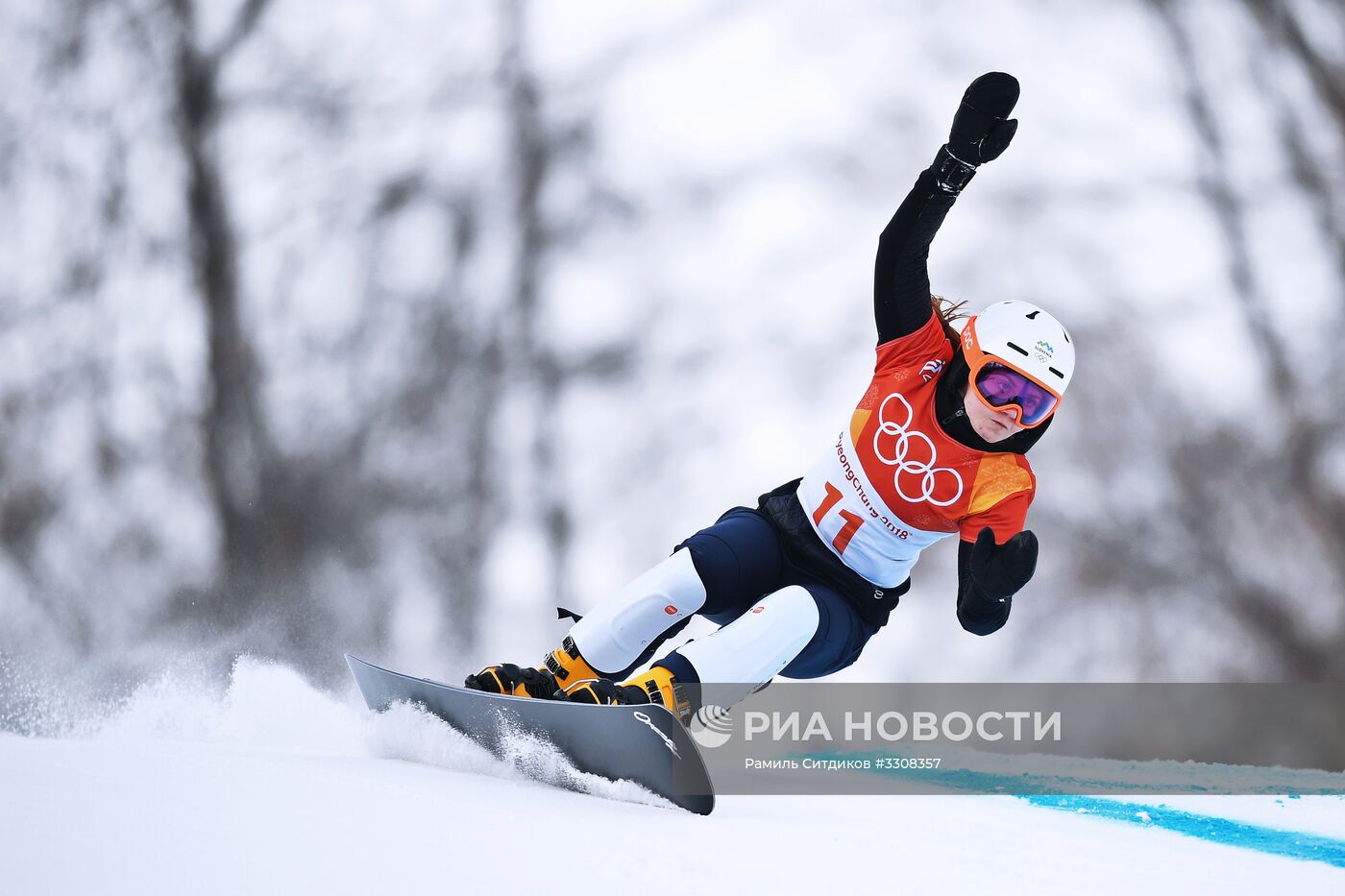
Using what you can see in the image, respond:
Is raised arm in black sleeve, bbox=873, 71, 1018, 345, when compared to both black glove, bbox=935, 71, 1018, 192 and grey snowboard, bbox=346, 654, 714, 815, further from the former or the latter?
grey snowboard, bbox=346, 654, 714, 815

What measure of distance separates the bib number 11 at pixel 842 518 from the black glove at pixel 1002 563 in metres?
0.29

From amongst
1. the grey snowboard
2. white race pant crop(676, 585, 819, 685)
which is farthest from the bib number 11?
the grey snowboard

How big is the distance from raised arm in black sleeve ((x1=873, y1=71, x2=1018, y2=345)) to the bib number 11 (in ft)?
1.07

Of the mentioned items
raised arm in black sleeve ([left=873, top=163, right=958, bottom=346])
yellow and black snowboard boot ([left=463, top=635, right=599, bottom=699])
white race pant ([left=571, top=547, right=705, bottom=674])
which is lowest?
yellow and black snowboard boot ([left=463, top=635, right=599, bottom=699])

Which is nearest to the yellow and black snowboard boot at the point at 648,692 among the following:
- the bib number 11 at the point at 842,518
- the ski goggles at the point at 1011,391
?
the bib number 11 at the point at 842,518

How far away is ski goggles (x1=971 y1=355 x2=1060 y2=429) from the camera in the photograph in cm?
199

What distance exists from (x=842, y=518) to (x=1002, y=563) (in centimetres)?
38

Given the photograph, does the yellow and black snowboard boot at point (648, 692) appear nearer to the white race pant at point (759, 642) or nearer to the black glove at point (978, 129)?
the white race pant at point (759, 642)

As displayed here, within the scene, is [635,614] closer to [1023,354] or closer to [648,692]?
[648,692]

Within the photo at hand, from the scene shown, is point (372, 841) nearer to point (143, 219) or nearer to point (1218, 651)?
point (1218, 651)

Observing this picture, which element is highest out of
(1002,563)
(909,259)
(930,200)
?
(930,200)

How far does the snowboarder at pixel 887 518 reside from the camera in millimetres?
1937

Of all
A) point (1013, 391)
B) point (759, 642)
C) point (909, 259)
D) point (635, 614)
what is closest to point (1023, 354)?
point (1013, 391)

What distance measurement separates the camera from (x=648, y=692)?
1847 millimetres
